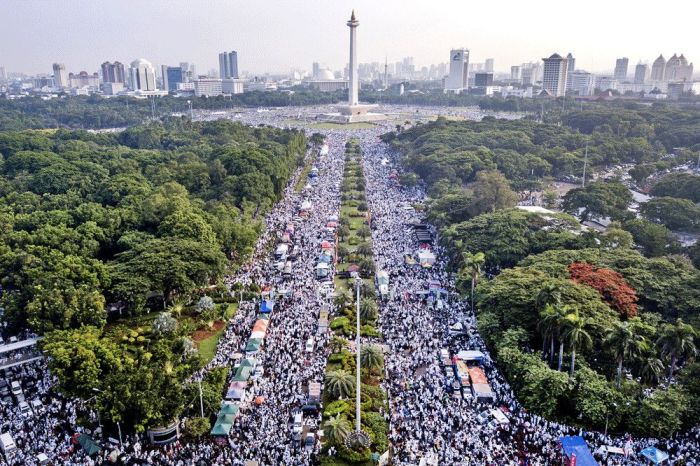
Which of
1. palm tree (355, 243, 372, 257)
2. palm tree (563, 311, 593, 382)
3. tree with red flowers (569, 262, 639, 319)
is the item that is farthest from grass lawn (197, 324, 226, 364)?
tree with red flowers (569, 262, 639, 319)

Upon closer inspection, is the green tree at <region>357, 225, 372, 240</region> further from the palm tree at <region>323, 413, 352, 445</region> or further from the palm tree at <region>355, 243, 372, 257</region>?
the palm tree at <region>323, 413, 352, 445</region>

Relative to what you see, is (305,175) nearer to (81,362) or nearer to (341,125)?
(81,362)

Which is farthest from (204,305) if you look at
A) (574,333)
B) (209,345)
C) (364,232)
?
(574,333)

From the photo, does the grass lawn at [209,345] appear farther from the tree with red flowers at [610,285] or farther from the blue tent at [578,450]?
the tree with red flowers at [610,285]

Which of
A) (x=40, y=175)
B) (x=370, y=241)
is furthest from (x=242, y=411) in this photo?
(x=40, y=175)

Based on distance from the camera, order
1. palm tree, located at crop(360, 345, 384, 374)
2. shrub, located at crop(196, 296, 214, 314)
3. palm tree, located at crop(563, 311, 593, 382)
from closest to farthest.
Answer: palm tree, located at crop(563, 311, 593, 382)
palm tree, located at crop(360, 345, 384, 374)
shrub, located at crop(196, 296, 214, 314)

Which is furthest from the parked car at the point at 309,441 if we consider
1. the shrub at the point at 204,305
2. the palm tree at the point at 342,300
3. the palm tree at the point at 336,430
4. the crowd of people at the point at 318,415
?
the shrub at the point at 204,305

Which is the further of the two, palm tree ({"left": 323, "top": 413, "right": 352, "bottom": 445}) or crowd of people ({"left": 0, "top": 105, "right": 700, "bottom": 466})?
crowd of people ({"left": 0, "top": 105, "right": 700, "bottom": 466})
